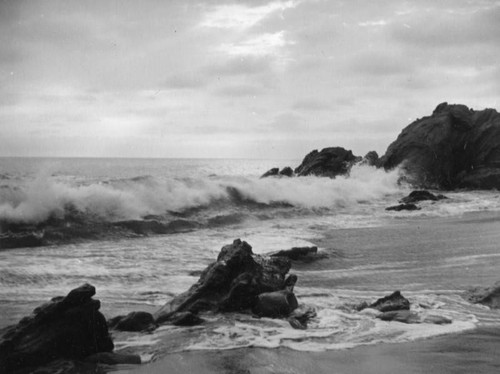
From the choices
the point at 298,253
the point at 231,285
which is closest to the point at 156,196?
the point at 298,253

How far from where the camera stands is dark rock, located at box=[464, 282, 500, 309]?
7.59 meters

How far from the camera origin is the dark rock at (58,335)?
16.6ft

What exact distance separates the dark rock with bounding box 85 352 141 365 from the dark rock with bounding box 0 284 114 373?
96 millimetres

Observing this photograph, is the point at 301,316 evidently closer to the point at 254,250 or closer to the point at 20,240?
the point at 254,250

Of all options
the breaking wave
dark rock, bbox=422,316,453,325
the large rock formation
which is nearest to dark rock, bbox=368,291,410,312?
dark rock, bbox=422,316,453,325

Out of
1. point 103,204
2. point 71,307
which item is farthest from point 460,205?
point 71,307

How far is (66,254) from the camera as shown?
12680 mm

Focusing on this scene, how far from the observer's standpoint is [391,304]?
734cm

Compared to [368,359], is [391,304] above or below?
above

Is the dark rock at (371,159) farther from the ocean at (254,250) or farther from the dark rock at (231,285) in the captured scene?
the dark rock at (231,285)

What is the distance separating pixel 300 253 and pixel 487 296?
486 centimetres

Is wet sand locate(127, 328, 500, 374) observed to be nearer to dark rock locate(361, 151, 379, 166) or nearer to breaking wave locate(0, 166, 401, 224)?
breaking wave locate(0, 166, 401, 224)

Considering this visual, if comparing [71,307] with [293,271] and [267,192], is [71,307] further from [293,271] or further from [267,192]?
[267,192]

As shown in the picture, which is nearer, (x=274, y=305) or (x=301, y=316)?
(x=301, y=316)
